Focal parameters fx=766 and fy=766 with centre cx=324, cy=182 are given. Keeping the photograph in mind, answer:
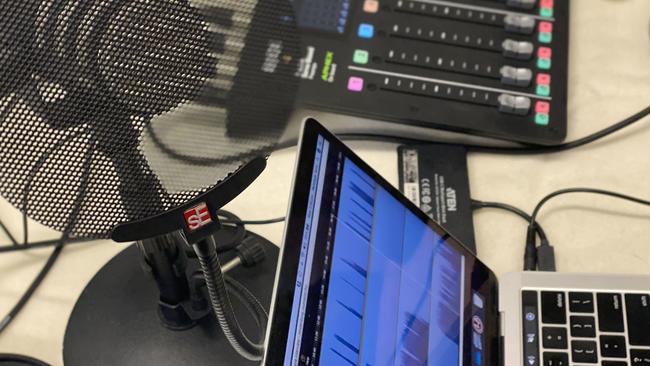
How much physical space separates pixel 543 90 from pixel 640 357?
271 millimetres

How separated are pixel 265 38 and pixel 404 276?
8.3 inches

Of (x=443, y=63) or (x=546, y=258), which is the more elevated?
(x=443, y=63)

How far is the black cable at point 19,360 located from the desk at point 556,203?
13mm

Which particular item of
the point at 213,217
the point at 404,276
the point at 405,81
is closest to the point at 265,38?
the point at 213,217

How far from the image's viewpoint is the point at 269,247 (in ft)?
2.10

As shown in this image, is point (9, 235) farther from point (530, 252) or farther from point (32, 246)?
point (530, 252)

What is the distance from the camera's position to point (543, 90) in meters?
0.74

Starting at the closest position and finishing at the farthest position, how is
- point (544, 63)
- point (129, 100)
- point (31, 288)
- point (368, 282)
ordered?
point (129, 100), point (368, 282), point (31, 288), point (544, 63)

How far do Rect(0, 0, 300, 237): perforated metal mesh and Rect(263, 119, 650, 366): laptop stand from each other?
84 millimetres

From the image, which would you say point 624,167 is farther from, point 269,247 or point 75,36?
point 75,36

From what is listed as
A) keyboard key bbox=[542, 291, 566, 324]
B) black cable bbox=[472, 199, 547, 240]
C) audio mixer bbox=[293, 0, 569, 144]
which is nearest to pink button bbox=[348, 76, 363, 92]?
audio mixer bbox=[293, 0, 569, 144]

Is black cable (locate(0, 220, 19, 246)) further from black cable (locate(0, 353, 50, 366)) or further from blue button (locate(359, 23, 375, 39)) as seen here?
blue button (locate(359, 23, 375, 39))

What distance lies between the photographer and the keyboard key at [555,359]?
578 mm

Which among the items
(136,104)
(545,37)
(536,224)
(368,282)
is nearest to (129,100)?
(136,104)
